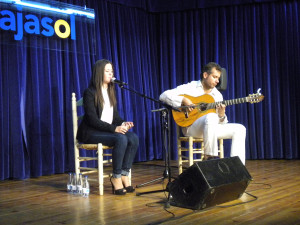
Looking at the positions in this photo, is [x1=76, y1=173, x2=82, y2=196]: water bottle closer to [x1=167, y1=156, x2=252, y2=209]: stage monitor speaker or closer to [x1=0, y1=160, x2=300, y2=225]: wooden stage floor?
[x1=0, y1=160, x2=300, y2=225]: wooden stage floor

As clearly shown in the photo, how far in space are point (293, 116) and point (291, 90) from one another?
361mm

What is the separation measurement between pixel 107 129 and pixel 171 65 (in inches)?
107

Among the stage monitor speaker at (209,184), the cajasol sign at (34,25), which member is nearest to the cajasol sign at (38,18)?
the cajasol sign at (34,25)

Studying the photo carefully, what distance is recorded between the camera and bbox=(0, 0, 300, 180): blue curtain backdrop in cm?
446

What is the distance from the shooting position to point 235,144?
3.38 metres

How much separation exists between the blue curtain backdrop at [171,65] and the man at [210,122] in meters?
1.54

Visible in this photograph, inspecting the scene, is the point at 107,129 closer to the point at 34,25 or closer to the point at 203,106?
the point at 203,106

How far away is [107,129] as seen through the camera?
320 cm

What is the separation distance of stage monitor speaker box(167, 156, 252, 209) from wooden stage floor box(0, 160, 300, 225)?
0.07 metres

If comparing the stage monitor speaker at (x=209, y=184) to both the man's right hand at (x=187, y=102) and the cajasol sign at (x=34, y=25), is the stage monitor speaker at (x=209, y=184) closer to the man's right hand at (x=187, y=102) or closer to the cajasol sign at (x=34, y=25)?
the man's right hand at (x=187, y=102)

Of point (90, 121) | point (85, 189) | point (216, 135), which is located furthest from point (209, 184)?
point (90, 121)

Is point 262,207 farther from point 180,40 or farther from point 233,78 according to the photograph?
point 180,40

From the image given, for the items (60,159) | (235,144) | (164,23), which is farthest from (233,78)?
(60,159)

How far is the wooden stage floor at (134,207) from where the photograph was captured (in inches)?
89.6
